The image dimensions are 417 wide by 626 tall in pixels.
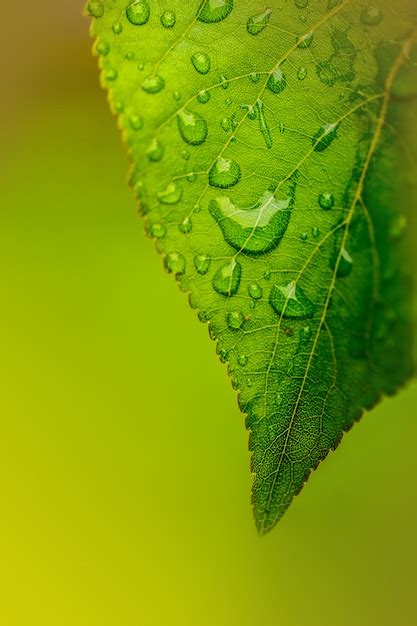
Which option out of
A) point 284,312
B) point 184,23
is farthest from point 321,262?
point 184,23

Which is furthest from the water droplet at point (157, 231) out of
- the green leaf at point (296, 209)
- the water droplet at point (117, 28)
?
the water droplet at point (117, 28)

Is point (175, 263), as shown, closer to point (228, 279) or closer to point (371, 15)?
point (228, 279)

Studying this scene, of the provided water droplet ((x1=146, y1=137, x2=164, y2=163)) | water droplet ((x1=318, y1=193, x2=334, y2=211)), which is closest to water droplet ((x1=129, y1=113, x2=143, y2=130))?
water droplet ((x1=146, y1=137, x2=164, y2=163))

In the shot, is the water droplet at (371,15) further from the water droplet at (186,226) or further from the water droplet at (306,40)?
the water droplet at (186,226)

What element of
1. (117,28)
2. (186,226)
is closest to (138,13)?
(117,28)

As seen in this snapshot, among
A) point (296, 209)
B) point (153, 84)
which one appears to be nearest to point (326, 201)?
point (296, 209)

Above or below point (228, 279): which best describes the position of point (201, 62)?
above

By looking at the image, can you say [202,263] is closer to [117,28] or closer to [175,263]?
[175,263]
